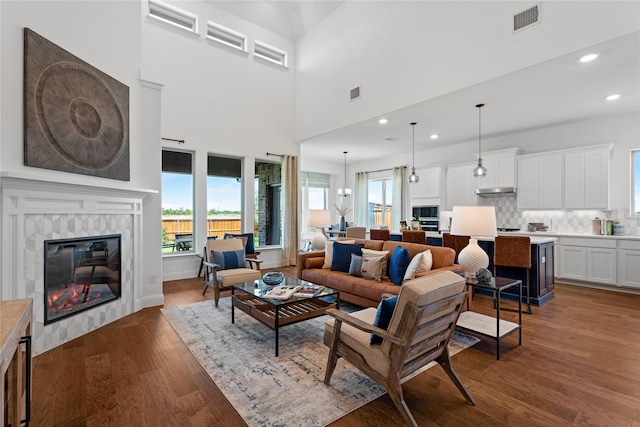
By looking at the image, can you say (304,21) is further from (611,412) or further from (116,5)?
(611,412)

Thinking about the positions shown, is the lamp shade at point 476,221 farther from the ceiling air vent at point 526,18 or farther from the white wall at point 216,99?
the white wall at point 216,99

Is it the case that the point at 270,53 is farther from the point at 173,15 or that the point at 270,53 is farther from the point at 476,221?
the point at 476,221

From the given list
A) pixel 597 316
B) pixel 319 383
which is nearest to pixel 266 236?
pixel 319 383

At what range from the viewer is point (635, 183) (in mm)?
5289

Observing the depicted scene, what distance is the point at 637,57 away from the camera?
3400mm

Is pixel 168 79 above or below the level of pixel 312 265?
above

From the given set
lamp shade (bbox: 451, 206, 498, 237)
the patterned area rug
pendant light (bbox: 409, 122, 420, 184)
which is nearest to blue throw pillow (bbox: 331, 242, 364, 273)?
the patterned area rug

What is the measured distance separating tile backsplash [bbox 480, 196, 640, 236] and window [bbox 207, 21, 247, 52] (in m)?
6.56

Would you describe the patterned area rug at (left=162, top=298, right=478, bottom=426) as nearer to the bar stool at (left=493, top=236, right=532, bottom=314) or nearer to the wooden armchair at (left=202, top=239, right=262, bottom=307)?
the wooden armchair at (left=202, top=239, right=262, bottom=307)

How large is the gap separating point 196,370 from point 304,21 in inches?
285

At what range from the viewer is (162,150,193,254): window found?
19.4 feet

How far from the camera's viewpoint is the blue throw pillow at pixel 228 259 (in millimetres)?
4352

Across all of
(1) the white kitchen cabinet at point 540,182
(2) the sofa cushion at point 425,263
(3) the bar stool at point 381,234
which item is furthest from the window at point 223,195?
(1) the white kitchen cabinet at point 540,182

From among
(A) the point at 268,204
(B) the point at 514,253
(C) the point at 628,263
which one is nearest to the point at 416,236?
(B) the point at 514,253
